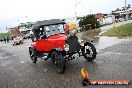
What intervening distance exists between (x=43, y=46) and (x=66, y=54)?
189 centimetres

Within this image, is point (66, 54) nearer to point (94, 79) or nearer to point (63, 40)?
point (63, 40)

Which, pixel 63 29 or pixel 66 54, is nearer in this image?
pixel 66 54

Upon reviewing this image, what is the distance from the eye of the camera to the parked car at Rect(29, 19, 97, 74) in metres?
10.0

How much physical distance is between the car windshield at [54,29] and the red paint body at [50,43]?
0.34m

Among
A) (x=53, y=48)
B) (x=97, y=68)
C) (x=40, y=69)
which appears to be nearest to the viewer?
(x=97, y=68)

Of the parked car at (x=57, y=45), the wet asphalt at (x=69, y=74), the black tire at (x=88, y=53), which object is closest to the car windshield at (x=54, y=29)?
the parked car at (x=57, y=45)

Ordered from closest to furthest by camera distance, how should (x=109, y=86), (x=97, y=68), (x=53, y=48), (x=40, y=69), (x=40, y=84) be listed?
1. (x=109, y=86)
2. (x=40, y=84)
3. (x=97, y=68)
4. (x=53, y=48)
5. (x=40, y=69)

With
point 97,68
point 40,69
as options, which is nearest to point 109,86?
point 97,68

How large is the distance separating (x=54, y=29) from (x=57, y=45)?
5.02ft

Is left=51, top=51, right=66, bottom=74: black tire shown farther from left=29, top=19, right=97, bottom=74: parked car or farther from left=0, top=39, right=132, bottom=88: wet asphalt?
left=0, top=39, right=132, bottom=88: wet asphalt

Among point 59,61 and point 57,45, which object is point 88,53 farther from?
point 59,61

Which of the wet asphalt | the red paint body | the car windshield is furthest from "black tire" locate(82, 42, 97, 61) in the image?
the car windshield

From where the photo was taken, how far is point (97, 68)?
31.9ft

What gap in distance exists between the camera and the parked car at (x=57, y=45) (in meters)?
10.0
